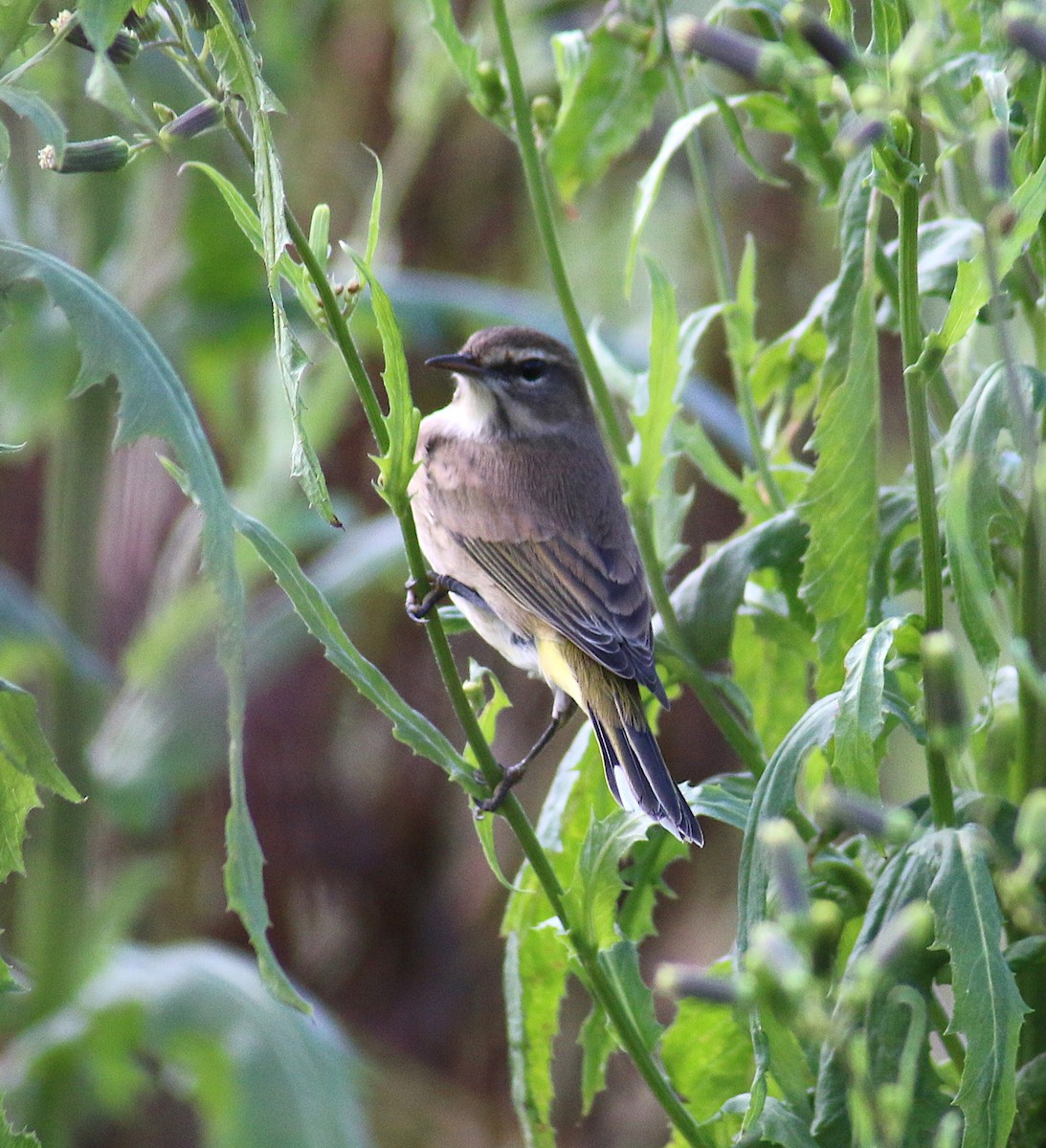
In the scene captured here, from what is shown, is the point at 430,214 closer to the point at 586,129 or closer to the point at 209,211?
the point at 209,211

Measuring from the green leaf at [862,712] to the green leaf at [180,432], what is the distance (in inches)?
17.1

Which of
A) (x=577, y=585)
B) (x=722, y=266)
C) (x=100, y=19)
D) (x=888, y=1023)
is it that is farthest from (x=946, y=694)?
(x=577, y=585)

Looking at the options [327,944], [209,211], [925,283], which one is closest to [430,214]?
[209,211]

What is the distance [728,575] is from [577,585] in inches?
26.4

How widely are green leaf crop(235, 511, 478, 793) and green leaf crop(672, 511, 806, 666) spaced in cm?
32

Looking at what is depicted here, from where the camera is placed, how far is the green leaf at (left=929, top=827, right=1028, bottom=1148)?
1.03m

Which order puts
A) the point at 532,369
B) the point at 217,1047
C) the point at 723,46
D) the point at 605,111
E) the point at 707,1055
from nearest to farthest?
the point at 723,46 < the point at 707,1055 < the point at 605,111 < the point at 532,369 < the point at 217,1047

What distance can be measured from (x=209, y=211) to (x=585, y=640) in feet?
5.07

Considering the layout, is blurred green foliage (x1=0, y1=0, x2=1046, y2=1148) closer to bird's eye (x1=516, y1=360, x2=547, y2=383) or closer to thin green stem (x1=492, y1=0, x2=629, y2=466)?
thin green stem (x1=492, y1=0, x2=629, y2=466)

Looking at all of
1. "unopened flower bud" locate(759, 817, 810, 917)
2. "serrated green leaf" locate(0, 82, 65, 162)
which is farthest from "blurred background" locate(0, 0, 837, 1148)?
"unopened flower bud" locate(759, 817, 810, 917)

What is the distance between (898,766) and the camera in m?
6.27

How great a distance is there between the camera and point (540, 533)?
212cm

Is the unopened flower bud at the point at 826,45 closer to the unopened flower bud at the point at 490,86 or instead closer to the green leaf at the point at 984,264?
the green leaf at the point at 984,264

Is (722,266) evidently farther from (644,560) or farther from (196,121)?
(196,121)
